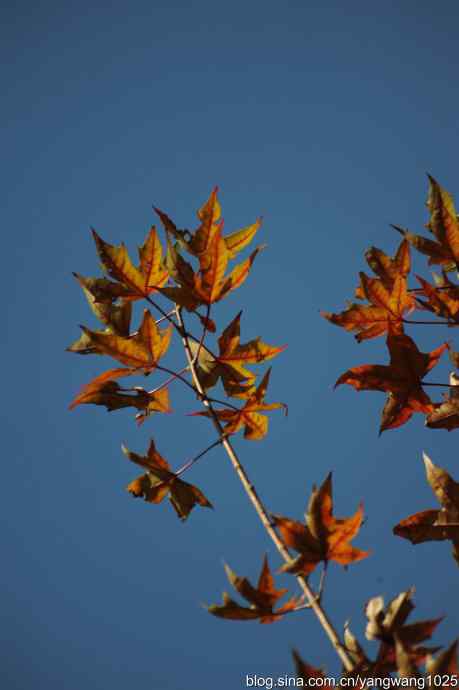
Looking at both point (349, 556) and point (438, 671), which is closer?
point (438, 671)

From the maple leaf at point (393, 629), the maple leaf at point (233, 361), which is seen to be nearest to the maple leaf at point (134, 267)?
the maple leaf at point (233, 361)

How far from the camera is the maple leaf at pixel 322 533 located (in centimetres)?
83

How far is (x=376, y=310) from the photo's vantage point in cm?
125

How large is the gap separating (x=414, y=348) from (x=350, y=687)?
0.55 m

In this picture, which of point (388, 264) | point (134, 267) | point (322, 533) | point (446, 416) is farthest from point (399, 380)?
point (134, 267)

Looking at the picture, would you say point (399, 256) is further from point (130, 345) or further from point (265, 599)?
point (265, 599)

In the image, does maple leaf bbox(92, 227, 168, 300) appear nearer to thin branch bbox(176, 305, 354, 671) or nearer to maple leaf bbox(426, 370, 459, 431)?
thin branch bbox(176, 305, 354, 671)

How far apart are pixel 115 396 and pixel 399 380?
19.6 inches

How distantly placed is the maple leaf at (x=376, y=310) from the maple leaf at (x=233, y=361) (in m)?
0.14

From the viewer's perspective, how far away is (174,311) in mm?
1219

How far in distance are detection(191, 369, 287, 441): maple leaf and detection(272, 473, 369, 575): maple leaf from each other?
306mm

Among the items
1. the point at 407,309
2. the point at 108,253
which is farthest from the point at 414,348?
the point at 108,253

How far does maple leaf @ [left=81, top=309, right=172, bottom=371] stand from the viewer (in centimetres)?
111

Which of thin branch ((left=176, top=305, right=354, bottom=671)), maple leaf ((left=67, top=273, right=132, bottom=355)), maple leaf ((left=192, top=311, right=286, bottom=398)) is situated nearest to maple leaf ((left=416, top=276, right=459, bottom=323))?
maple leaf ((left=192, top=311, right=286, bottom=398))
